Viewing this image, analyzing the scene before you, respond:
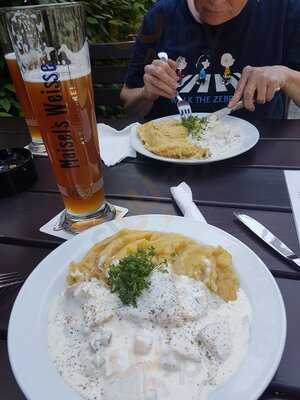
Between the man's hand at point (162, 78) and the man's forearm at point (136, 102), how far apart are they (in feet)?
0.74

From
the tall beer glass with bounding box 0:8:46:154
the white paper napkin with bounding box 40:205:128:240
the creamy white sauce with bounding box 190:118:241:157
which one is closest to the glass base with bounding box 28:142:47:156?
the tall beer glass with bounding box 0:8:46:154

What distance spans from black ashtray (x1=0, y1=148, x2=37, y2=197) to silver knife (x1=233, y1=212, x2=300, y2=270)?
2.15 ft

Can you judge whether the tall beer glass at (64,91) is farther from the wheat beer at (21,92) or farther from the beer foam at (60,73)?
the wheat beer at (21,92)

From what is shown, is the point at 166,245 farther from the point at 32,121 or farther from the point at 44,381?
the point at 32,121

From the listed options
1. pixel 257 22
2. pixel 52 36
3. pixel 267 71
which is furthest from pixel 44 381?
pixel 257 22

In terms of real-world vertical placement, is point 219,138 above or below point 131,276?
below

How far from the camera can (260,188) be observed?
103cm

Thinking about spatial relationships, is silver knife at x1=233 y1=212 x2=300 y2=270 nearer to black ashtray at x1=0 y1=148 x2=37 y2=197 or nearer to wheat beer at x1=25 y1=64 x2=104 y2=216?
wheat beer at x1=25 y1=64 x2=104 y2=216

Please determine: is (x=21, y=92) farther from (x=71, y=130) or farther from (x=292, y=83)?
(x=292, y=83)

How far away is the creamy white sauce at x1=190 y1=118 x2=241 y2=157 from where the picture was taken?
123cm

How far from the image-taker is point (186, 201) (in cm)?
97

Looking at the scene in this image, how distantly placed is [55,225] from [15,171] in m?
0.26

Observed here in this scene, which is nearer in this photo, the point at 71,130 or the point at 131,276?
the point at 131,276

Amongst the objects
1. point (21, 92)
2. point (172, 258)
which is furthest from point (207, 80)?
point (172, 258)
